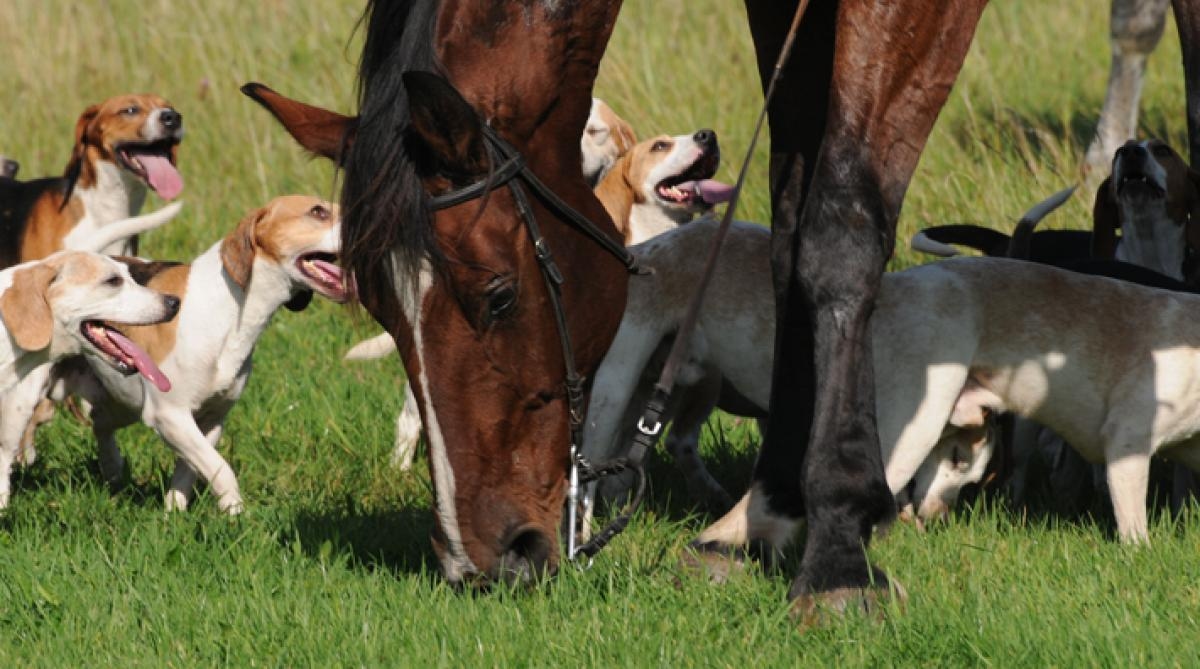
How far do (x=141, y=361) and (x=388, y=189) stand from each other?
2.43 m

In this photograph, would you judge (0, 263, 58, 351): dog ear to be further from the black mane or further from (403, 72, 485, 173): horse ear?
(403, 72, 485, 173): horse ear

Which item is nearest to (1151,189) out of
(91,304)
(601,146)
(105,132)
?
(601,146)

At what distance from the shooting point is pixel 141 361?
5891 mm

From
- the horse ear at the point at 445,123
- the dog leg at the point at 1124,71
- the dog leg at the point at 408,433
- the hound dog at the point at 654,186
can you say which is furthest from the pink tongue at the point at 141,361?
the dog leg at the point at 1124,71

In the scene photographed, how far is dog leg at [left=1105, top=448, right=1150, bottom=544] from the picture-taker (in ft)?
17.0

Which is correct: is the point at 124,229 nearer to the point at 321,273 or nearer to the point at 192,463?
the point at 321,273

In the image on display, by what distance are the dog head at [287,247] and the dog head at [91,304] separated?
481 mm

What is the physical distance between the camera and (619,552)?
16.4ft

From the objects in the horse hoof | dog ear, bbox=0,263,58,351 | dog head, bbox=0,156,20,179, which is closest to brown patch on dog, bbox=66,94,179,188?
dog head, bbox=0,156,20,179

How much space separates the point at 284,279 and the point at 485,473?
8.63ft

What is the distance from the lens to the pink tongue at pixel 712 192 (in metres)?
7.59

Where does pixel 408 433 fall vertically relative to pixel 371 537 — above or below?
below

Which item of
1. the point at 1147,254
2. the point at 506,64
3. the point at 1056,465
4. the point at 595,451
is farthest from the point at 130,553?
the point at 1147,254

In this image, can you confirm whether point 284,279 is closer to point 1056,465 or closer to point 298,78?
point 1056,465
